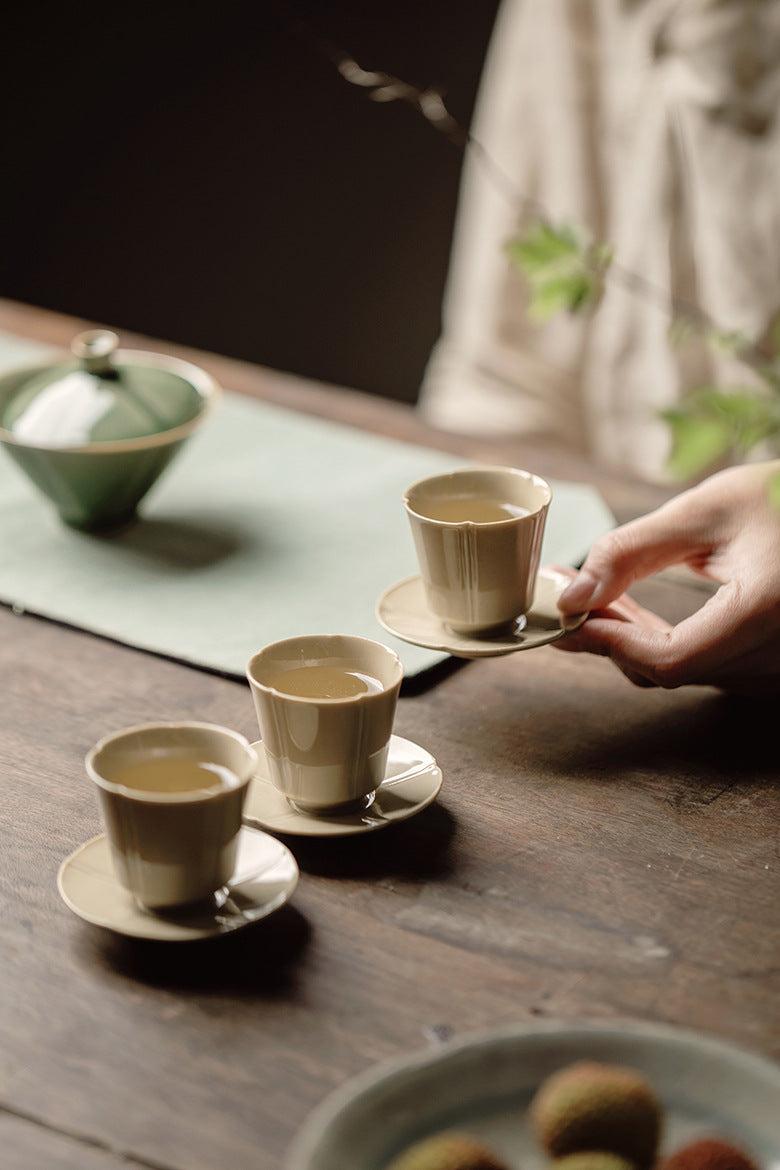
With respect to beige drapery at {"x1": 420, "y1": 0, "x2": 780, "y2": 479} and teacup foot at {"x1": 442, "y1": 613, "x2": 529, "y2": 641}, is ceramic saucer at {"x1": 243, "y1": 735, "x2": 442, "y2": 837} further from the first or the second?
beige drapery at {"x1": 420, "y1": 0, "x2": 780, "y2": 479}

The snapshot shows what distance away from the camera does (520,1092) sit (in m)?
0.56

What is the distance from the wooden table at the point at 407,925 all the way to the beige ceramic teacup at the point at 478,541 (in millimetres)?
104

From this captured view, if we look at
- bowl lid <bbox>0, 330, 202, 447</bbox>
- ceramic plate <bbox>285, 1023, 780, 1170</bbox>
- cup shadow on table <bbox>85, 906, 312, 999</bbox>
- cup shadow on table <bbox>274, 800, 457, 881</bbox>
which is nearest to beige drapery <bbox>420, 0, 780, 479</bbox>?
bowl lid <bbox>0, 330, 202, 447</bbox>

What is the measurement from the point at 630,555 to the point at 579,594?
0.21 ft

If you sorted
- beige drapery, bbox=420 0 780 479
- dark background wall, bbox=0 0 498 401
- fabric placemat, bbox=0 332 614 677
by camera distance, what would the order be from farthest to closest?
dark background wall, bbox=0 0 498 401 < beige drapery, bbox=420 0 780 479 < fabric placemat, bbox=0 332 614 677

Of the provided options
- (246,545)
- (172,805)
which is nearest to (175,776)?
(172,805)

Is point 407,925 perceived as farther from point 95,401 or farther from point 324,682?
point 95,401

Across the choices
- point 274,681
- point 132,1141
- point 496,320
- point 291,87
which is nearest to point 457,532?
point 274,681

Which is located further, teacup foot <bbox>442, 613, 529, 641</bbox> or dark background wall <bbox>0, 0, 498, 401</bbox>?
dark background wall <bbox>0, 0, 498, 401</bbox>

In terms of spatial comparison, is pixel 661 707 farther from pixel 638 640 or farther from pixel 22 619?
pixel 22 619

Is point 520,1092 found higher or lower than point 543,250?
lower

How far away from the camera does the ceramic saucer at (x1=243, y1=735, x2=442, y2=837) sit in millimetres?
755

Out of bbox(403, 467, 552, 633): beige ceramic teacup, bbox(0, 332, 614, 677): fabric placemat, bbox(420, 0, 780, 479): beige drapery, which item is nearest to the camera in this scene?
bbox(403, 467, 552, 633): beige ceramic teacup

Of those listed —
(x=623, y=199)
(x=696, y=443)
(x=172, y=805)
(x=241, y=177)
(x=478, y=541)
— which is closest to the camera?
(x=696, y=443)
